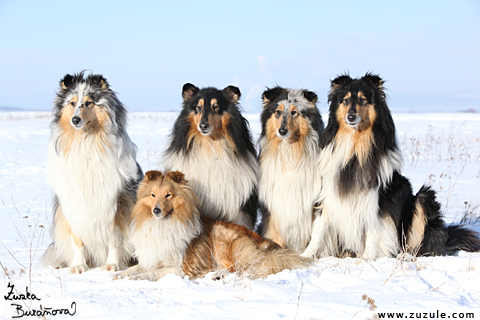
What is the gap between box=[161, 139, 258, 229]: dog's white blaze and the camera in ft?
16.8

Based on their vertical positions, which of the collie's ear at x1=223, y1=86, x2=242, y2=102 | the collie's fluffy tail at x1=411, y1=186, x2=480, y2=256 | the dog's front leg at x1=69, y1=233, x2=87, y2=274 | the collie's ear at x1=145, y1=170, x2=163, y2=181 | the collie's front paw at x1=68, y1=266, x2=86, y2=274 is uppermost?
the collie's ear at x1=223, y1=86, x2=242, y2=102

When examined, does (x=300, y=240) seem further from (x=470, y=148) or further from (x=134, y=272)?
(x=470, y=148)

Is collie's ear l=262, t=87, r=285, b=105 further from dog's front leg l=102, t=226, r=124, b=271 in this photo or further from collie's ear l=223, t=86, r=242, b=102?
dog's front leg l=102, t=226, r=124, b=271

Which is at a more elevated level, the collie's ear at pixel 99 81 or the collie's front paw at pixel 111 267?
the collie's ear at pixel 99 81

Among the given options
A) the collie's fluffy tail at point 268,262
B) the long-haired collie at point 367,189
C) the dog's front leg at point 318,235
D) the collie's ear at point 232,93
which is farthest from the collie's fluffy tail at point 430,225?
the collie's ear at point 232,93

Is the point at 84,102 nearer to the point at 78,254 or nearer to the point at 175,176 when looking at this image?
the point at 175,176

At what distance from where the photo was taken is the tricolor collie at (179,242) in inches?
172

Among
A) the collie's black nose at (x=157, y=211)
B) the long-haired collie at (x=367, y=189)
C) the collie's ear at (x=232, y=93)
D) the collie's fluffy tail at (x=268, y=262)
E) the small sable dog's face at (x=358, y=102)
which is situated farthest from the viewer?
the collie's ear at (x=232, y=93)

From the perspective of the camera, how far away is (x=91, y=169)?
4688 millimetres

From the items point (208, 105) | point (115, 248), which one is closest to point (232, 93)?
point (208, 105)

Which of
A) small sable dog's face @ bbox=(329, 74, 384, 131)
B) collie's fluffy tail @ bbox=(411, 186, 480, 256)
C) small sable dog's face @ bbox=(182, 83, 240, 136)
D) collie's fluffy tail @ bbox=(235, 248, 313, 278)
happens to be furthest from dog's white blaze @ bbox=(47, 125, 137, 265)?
collie's fluffy tail @ bbox=(411, 186, 480, 256)

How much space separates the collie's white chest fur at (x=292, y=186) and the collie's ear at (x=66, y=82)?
2448 millimetres

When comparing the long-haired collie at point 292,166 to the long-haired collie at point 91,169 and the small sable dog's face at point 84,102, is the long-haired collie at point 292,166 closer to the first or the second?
the long-haired collie at point 91,169

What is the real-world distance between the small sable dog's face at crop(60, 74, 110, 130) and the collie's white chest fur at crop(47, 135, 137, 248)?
0.69 ft
